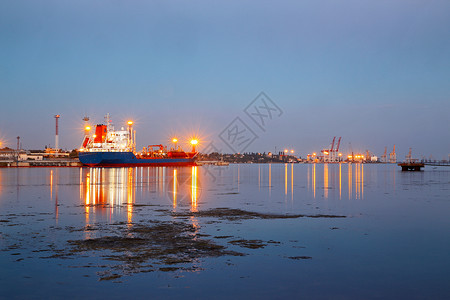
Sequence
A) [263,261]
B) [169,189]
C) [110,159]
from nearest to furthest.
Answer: [263,261], [169,189], [110,159]

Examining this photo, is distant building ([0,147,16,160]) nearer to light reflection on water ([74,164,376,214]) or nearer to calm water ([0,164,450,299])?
light reflection on water ([74,164,376,214])

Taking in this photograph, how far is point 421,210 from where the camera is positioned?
2256 cm

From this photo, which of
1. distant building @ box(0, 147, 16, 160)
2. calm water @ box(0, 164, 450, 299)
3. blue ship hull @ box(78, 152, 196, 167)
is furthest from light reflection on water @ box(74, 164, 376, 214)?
distant building @ box(0, 147, 16, 160)

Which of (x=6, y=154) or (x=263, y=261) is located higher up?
(x=6, y=154)

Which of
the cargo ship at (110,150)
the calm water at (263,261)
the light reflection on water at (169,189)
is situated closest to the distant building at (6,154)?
the cargo ship at (110,150)

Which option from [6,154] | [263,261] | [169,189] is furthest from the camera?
[6,154]

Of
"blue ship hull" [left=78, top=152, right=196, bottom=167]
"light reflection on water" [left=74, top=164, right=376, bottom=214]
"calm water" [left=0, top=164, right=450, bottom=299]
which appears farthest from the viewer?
"blue ship hull" [left=78, top=152, right=196, bottom=167]

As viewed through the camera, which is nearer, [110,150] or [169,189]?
[169,189]

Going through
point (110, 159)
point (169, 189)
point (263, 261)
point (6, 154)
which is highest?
point (6, 154)

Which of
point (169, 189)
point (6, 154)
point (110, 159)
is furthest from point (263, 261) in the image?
point (6, 154)

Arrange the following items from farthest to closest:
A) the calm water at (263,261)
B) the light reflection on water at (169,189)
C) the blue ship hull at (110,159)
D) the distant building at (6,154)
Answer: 1. the distant building at (6,154)
2. the blue ship hull at (110,159)
3. the light reflection on water at (169,189)
4. the calm water at (263,261)

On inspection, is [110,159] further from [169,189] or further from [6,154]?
[169,189]

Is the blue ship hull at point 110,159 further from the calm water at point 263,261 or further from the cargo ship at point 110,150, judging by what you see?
the calm water at point 263,261

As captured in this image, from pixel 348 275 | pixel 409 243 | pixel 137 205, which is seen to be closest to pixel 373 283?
pixel 348 275
